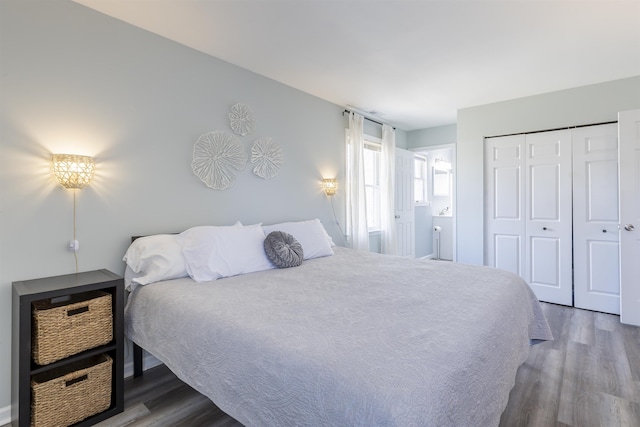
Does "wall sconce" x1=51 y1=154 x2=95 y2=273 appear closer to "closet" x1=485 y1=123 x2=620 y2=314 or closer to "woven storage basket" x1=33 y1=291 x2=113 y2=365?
"woven storage basket" x1=33 y1=291 x2=113 y2=365

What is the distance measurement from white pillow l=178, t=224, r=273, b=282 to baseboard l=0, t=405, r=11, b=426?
4.04 feet

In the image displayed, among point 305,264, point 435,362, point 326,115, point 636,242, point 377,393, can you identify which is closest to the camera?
point 377,393

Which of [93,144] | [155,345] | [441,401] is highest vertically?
[93,144]

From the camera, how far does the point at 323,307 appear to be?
1.57m

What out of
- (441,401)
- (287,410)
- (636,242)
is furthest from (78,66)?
A: (636,242)

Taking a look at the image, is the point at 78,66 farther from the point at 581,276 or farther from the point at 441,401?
the point at 581,276

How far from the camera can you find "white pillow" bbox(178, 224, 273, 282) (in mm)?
2145

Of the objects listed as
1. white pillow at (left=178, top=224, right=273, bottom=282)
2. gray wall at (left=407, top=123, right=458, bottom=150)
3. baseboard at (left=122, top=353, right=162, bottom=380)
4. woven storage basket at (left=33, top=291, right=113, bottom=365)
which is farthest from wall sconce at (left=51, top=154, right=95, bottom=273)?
gray wall at (left=407, top=123, right=458, bottom=150)

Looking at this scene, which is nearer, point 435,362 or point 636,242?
point 435,362

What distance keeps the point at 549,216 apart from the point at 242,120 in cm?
371

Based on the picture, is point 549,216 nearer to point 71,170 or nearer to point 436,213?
point 436,213

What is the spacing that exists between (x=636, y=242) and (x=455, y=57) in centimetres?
251

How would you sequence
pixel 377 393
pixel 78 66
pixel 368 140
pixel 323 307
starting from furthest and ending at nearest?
pixel 368 140 < pixel 78 66 < pixel 323 307 < pixel 377 393

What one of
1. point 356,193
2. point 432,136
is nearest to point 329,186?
point 356,193
